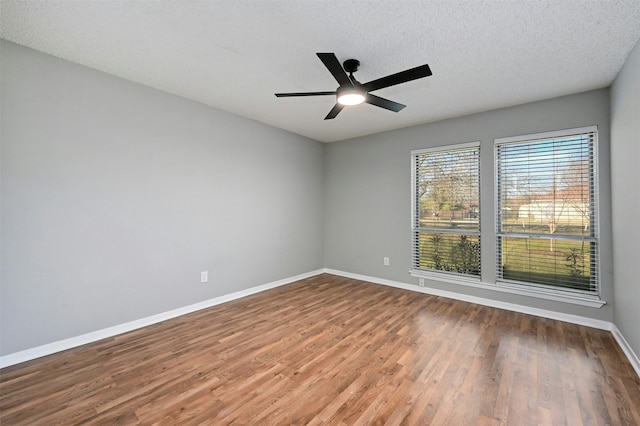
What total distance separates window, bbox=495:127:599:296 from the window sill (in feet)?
0.15

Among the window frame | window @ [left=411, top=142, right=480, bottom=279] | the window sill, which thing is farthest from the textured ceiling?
the window sill

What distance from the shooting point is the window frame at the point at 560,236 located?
3061 millimetres

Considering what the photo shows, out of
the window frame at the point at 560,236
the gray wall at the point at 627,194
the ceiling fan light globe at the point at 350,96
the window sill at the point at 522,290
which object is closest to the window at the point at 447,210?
the window sill at the point at 522,290

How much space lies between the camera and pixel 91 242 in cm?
268

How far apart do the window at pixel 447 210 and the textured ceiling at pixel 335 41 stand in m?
1.06

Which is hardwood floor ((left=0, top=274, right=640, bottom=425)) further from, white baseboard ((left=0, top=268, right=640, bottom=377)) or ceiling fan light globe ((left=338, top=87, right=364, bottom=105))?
ceiling fan light globe ((left=338, top=87, right=364, bottom=105))

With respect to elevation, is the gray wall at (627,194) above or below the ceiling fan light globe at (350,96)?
below

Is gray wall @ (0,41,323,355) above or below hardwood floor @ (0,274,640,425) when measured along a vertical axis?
above

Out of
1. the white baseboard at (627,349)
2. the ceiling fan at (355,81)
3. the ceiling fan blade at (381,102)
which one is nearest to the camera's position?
the ceiling fan at (355,81)

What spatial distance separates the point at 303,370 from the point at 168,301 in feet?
6.55

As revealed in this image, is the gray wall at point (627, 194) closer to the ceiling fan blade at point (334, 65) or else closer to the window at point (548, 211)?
the window at point (548, 211)

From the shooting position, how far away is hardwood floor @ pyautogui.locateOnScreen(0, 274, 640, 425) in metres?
1.73

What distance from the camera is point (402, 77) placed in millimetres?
2148

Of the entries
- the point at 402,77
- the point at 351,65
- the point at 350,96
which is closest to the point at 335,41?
the point at 351,65
